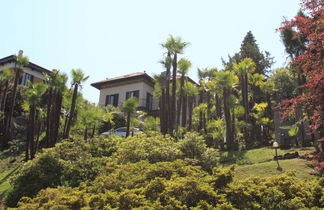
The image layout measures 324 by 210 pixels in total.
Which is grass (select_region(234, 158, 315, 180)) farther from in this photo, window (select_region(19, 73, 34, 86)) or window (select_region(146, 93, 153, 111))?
window (select_region(19, 73, 34, 86))

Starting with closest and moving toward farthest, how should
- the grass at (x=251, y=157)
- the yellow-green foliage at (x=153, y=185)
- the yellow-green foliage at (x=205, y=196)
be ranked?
the yellow-green foliage at (x=205, y=196) < the yellow-green foliage at (x=153, y=185) < the grass at (x=251, y=157)

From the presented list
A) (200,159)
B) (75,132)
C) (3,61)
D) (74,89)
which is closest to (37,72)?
(3,61)

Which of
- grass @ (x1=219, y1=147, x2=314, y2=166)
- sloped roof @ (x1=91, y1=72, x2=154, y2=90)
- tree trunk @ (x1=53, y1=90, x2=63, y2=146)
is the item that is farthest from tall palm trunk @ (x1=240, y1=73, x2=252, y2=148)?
sloped roof @ (x1=91, y1=72, x2=154, y2=90)

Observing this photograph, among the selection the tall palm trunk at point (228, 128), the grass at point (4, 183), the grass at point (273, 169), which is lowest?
the grass at point (4, 183)

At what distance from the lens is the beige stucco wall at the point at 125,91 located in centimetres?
3284

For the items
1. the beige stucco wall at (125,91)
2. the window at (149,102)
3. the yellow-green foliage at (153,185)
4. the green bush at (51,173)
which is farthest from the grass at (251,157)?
the beige stucco wall at (125,91)

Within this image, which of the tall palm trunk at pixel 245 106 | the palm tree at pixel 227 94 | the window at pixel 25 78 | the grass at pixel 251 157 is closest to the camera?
the grass at pixel 251 157

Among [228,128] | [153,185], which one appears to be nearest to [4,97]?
[228,128]

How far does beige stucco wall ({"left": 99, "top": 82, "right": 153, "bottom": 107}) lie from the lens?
1293 inches

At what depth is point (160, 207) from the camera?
5602mm

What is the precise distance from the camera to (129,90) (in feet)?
112

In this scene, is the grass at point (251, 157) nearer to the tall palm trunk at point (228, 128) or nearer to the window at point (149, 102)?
the tall palm trunk at point (228, 128)

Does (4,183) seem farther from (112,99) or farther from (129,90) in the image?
(112,99)

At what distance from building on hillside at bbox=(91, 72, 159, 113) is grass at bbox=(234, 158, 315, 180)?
20585 mm
